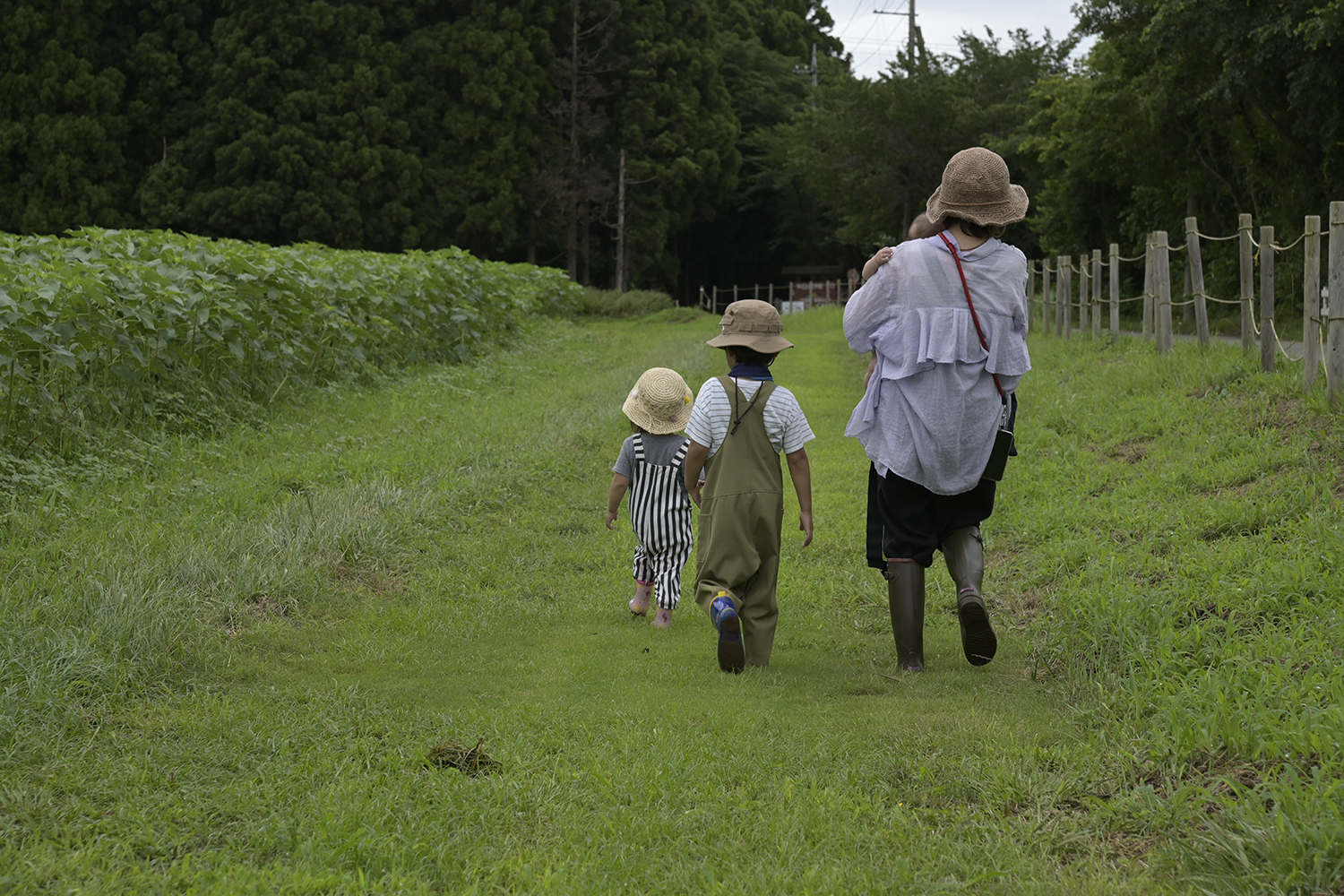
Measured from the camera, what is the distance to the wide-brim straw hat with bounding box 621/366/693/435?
5633 millimetres

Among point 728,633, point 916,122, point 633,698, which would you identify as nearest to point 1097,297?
point 728,633

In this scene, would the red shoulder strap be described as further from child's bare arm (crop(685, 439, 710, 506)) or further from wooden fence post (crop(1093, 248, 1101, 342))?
wooden fence post (crop(1093, 248, 1101, 342))

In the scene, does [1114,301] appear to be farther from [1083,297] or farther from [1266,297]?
[1266,297]

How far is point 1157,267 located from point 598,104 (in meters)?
30.4

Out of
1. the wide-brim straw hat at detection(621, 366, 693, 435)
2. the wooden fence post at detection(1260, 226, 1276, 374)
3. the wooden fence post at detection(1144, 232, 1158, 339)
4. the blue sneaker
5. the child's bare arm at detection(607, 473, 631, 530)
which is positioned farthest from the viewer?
the wooden fence post at detection(1144, 232, 1158, 339)

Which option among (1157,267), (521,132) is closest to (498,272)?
(1157,267)

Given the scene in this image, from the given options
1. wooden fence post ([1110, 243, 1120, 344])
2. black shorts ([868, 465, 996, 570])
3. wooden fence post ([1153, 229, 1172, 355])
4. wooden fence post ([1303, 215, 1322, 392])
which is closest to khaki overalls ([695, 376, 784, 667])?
black shorts ([868, 465, 996, 570])

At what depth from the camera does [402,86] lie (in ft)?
115

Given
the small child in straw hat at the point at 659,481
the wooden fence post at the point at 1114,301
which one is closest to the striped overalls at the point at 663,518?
the small child in straw hat at the point at 659,481

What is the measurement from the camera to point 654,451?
5.73 meters

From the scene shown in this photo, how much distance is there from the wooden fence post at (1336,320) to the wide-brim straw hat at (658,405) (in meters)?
4.60

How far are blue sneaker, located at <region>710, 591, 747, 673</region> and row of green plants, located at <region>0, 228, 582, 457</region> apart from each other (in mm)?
5075

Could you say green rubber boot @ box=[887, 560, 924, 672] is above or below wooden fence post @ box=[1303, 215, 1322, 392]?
below

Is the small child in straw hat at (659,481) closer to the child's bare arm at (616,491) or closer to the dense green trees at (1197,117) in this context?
the child's bare arm at (616,491)
